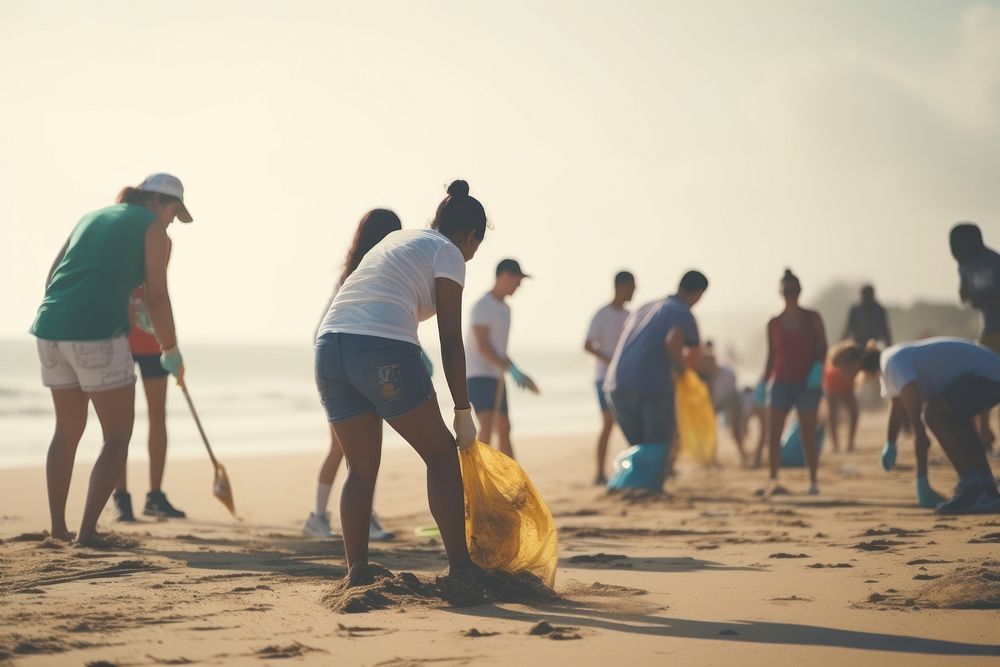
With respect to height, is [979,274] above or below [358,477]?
above

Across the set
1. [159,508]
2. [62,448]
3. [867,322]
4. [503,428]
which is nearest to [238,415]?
A: [867,322]

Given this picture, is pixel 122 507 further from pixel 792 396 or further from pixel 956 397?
pixel 956 397

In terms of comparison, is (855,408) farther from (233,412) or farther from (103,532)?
(233,412)

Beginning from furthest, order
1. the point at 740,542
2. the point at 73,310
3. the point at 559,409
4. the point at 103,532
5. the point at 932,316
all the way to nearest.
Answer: the point at 932,316, the point at 559,409, the point at 740,542, the point at 103,532, the point at 73,310

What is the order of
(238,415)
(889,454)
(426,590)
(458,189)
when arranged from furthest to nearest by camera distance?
(238,415) → (889,454) → (458,189) → (426,590)

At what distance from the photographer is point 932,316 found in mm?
28594

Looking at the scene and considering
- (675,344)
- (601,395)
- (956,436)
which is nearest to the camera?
(956,436)

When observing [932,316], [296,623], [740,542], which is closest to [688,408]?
[740,542]

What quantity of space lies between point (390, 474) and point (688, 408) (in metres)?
3.46

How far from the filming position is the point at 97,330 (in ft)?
16.4

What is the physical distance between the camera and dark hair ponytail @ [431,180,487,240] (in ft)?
13.4

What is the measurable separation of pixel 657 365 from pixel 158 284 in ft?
12.4

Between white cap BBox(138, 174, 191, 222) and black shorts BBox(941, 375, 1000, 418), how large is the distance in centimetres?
458

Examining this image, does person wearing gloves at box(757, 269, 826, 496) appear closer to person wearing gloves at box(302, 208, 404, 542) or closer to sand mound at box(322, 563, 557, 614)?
person wearing gloves at box(302, 208, 404, 542)
